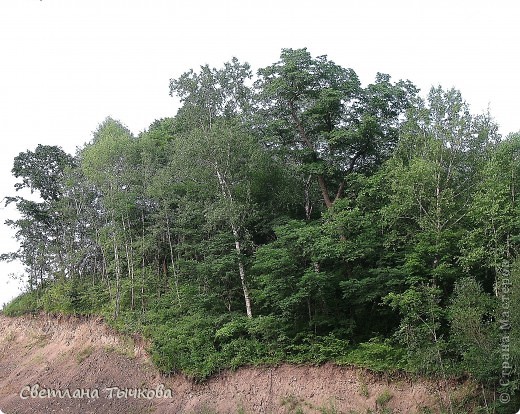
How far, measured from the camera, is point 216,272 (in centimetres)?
2423

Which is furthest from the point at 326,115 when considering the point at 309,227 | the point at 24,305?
the point at 24,305

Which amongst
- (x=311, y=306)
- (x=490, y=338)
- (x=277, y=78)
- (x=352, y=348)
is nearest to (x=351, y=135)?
(x=277, y=78)

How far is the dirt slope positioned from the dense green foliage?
785 millimetres

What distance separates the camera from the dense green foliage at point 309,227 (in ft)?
62.0

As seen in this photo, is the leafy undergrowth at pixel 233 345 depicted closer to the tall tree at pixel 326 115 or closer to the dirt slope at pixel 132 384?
the dirt slope at pixel 132 384

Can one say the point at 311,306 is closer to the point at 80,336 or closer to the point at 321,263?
the point at 321,263

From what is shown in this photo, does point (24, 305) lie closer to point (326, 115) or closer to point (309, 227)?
point (309, 227)

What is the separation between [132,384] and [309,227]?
40.4 ft

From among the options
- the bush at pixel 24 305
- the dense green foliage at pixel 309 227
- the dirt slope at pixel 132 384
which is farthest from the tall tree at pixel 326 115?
the bush at pixel 24 305

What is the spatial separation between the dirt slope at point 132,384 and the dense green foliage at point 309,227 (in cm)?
79

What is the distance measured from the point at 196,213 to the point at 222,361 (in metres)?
7.70

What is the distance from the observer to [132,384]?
2542 centimetres

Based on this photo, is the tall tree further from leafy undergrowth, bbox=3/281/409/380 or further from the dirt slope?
the dirt slope

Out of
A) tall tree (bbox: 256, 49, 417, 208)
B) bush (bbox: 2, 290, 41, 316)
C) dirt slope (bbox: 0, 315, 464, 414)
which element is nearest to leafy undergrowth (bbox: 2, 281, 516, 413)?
dirt slope (bbox: 0, 315, 464, 414)
